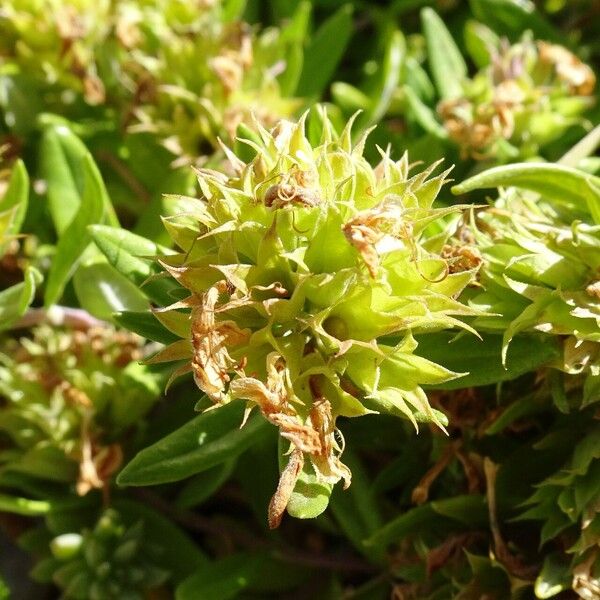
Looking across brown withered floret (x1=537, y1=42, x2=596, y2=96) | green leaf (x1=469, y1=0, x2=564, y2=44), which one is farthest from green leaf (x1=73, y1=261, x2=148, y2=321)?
green leaf (x1=469, y1=0, x2=564, y2=44)

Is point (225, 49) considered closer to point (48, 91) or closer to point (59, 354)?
point (48, 91)

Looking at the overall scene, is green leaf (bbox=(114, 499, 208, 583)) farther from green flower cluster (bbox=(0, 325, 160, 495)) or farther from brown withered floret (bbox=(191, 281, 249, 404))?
brown withered floret (bbox=(191, 281, 249, 404))

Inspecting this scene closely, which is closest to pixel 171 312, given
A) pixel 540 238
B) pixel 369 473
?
pixel 540 238

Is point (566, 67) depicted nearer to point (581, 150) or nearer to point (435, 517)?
point (581, 150)

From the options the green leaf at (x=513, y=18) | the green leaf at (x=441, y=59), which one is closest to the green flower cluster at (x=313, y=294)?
the green leaf at (x=441, y=59)

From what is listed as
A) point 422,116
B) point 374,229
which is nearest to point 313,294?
point 374,229

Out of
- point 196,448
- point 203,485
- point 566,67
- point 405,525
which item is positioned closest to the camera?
point 196,448

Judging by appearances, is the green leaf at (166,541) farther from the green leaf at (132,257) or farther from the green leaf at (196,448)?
the green leaf at (132,257)
